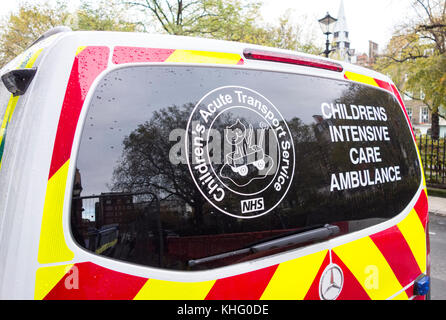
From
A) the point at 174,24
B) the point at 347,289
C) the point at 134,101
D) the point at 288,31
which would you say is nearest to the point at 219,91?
the point at 134,101

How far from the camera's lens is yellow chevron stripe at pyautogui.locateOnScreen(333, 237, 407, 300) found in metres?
1.51

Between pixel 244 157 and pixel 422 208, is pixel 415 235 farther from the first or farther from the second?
pixel 244 157

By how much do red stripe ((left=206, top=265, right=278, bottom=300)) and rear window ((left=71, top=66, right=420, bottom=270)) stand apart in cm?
6

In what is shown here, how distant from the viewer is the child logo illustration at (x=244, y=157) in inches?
49.3

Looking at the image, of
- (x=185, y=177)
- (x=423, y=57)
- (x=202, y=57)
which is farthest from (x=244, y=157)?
(x=423, y=57)

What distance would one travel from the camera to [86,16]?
30.2ft

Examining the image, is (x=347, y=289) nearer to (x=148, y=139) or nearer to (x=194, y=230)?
(x=194, y=230)

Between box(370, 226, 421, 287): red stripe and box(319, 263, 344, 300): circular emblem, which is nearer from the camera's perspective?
box(319, 263, 344, 300): circular emblem

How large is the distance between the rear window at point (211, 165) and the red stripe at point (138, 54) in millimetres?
35

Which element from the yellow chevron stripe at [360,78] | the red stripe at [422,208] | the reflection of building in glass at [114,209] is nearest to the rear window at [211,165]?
the reflection of building in glass at [114,209]

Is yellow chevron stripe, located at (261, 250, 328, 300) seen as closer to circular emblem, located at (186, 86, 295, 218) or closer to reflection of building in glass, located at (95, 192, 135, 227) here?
circular emblem, located at (186, 86, 295, 218)

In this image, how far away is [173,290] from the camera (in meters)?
1.11

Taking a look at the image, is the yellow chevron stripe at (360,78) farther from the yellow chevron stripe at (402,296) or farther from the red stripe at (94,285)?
the red stripe at (94,285)

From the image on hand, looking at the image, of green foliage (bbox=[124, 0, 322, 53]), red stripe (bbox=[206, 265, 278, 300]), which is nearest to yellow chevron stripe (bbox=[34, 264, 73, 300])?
red stripe (bbox=[206, 265, 278, 300])
